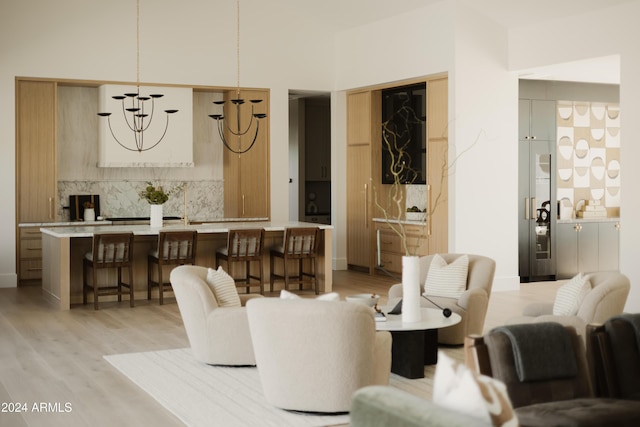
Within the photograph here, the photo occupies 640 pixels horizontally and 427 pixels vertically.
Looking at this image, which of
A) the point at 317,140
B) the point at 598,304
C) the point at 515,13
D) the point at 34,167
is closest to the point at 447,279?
the point at 598,304

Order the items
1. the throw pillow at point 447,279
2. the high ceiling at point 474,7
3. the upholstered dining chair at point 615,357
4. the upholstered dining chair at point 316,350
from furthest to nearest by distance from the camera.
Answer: the high ceiling at point 474,7
the throw pillow at point 447,279
the upholstered dining chair at point 316,350
the upholstered dining chair at point 615,357

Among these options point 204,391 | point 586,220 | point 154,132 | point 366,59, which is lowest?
point 204,391

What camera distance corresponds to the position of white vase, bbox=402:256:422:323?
20.2ft

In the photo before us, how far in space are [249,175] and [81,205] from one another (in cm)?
248

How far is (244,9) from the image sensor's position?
40.2ft

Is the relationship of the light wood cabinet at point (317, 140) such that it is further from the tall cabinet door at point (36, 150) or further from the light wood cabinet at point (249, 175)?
the tall cabinet door at point (36, 150)

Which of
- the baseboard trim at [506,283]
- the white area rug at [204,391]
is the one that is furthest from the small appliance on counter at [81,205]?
the baseboard trim at [506,283]

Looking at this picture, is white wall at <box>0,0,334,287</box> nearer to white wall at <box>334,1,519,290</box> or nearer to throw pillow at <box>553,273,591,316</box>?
white wall at <box>334,1,519,290</box>

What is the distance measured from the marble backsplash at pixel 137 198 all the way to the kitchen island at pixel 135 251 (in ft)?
6.54

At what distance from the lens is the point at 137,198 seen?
40.0ft

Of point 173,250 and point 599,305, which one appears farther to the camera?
point 173,250

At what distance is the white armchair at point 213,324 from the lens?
20.0 ft

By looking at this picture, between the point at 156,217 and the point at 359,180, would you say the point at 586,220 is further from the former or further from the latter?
the point at 156,217

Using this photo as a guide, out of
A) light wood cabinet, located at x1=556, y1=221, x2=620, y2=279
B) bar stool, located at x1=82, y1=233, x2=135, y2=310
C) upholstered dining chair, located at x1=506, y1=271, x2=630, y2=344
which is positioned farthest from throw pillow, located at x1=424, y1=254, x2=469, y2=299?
light wood cabinet, located at x1=556, y1=221, x2=620, y2=279
